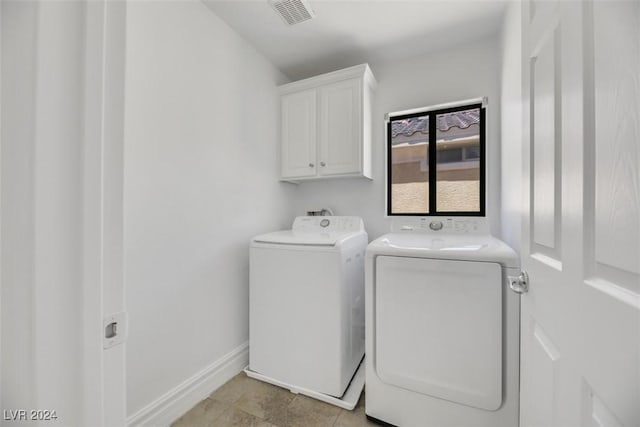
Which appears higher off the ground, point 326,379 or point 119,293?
point 119,293

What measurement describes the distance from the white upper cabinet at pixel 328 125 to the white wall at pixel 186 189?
0.32m

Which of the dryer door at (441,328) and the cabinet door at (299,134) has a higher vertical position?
the cabinet door at (299,134)

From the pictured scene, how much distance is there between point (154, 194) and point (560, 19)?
174 centimetres

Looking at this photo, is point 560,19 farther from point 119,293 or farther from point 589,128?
point 119,293

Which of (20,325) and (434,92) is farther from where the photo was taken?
(434,92)

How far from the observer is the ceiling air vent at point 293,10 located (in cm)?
166

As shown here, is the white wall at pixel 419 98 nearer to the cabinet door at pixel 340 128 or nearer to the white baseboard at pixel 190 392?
the cabinet door at pixel 340 128

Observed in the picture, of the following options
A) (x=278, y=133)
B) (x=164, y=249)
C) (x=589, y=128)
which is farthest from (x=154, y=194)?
(x=589, y=128)

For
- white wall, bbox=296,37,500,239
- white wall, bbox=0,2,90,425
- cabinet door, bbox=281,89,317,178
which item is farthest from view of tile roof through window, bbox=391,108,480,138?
white wall, bbox=0,2,90,425

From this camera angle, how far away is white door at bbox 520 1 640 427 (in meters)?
0.42

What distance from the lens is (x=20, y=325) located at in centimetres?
32

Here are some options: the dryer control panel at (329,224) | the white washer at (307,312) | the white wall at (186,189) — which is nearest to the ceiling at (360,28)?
the white wall at (186,189)

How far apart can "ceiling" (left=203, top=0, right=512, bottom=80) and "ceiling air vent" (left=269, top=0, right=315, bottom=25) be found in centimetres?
5

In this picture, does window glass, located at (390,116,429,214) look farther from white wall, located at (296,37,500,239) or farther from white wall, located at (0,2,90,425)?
white wall, located at (0,2,90,425)
